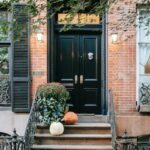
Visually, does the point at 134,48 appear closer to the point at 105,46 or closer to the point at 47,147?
the point at 105,46

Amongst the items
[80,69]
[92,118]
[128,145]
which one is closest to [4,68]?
[80,69]

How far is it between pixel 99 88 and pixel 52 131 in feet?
7.99

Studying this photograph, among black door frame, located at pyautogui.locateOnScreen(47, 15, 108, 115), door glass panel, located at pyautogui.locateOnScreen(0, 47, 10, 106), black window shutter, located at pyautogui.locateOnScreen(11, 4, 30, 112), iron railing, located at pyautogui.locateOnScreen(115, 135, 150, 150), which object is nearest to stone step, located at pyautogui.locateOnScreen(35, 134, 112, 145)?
iron railing, located at pyautogui.locateOnScreen(115, 135, 150, 150)

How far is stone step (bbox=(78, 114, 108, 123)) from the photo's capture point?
12670 millimetres

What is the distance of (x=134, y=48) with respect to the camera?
12.8 metres

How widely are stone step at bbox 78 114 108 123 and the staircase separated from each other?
1.28 ft

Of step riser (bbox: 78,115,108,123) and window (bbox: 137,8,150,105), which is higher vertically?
window (bbox: 137,8,150,105)

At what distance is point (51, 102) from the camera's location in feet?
38.5

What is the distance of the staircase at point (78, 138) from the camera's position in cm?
1134

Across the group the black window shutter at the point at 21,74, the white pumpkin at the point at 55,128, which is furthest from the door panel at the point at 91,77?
the white pumpkin at the point at 55,128

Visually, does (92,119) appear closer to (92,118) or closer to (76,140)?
(92,118)

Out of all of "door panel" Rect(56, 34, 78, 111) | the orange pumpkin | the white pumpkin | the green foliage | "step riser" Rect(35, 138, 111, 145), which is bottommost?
"step riser" Rect(35, 138, 111, 145)

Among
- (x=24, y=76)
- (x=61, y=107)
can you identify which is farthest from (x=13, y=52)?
(x=61, y=107)

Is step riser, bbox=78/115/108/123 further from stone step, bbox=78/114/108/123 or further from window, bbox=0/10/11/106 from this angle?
window, bbox=0/10/11/106
